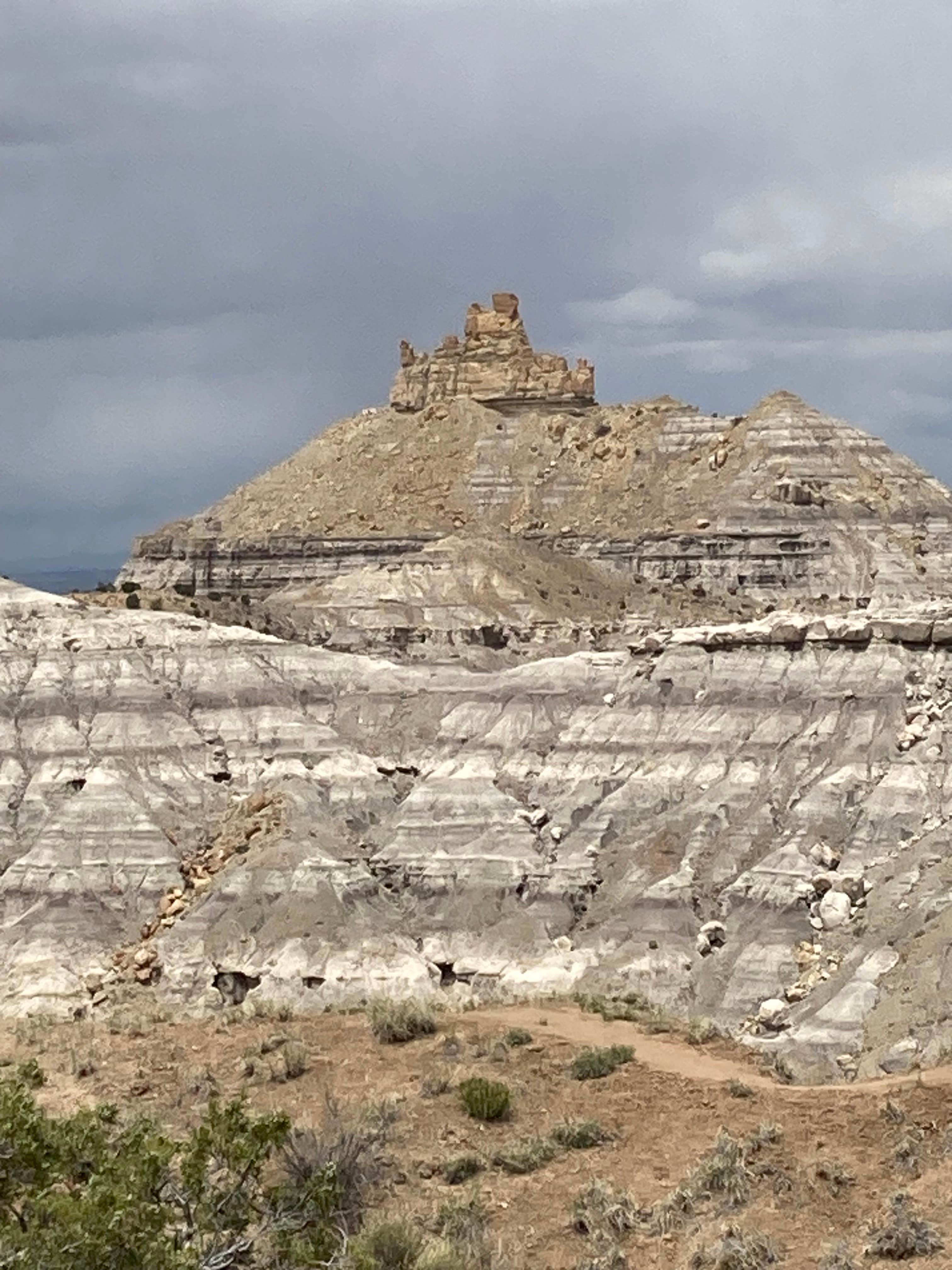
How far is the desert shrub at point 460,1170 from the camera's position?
27.5 m

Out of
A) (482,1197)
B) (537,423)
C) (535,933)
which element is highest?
(537,423)

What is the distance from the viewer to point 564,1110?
97.2ft

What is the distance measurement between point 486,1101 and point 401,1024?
4164 millimetres

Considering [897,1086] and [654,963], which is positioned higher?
[897,1086]

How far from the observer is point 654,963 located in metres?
60.7

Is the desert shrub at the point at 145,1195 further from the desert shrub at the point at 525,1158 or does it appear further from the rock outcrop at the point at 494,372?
the rock outcrop at the point at 494,372

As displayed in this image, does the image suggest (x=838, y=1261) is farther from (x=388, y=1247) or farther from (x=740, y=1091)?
(x=740, y=1091)

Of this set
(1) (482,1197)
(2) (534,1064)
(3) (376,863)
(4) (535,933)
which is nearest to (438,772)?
(3) (376,863)

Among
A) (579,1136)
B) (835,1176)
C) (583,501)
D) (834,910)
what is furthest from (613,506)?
(835,1176)

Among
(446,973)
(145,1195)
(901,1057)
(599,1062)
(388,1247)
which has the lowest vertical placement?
(446,973)

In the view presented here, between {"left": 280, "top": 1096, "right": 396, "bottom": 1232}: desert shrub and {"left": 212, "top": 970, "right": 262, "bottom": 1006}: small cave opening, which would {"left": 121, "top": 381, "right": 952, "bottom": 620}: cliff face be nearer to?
{"left": 212, "top": 970, "right": 262, "bottom": 1006}: small cave opening

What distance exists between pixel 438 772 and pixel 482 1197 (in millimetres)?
45479

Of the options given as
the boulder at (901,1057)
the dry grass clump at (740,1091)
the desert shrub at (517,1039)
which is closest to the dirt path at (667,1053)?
the dry grass clump at (740,1091)

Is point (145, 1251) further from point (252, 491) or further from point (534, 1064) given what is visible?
point (252, 491)
